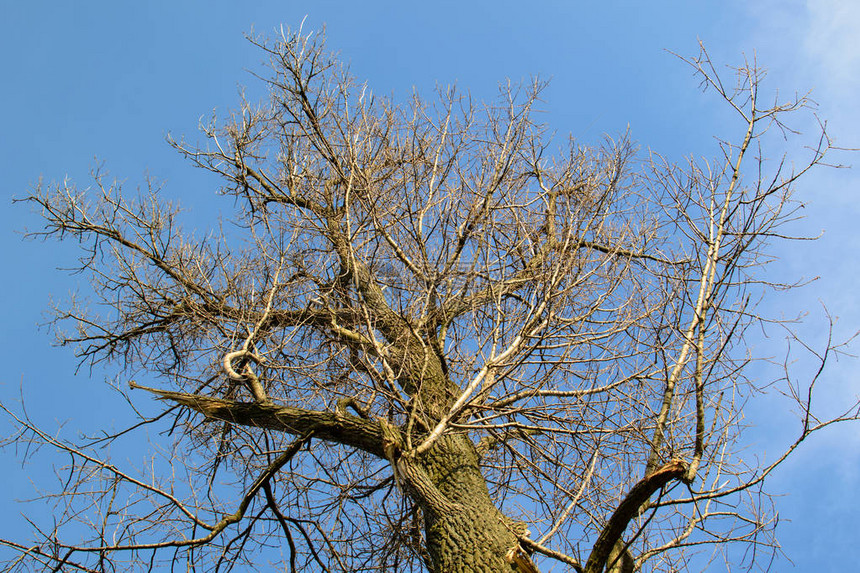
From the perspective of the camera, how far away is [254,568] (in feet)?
17.0

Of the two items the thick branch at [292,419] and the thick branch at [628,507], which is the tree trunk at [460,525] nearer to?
the thick branch at [292,419]

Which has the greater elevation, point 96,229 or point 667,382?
point 96,229

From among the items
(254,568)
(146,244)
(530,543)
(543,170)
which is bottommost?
(530,543)


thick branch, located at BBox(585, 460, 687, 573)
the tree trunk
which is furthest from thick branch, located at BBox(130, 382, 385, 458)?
thick branch, located at BBox(585, 460, 687, 573)

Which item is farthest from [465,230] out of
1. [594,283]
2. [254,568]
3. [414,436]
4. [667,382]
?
[254,568]

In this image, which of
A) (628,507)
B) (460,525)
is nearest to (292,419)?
(460,525)

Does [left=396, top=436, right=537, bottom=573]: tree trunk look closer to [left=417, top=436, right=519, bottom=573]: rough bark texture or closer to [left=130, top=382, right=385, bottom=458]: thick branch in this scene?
[left=417, top=436, right=519, bottom=573]: rough bark texture

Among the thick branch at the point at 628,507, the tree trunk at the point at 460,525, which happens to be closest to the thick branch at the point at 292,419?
the tree trunk at the point at 460,525

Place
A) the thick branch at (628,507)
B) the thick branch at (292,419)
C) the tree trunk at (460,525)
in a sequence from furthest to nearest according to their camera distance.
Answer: the thick branch at (292,419) < the tree trunk at (460,525) < the thick branch at (628,507)

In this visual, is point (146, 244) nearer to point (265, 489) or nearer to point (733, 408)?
point (265, 489)

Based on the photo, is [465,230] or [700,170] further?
[465,230]

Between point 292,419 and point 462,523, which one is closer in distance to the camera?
point 462,523

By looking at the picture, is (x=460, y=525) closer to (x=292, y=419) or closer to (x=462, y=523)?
(x=462, y=523)

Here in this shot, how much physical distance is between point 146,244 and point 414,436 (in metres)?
3.74
